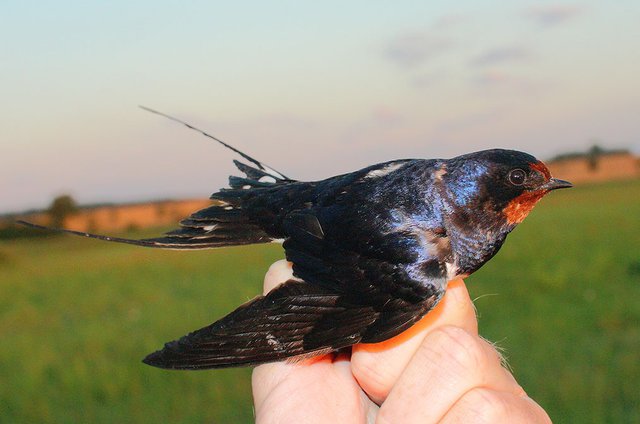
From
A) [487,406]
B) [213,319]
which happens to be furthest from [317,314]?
[213,319]

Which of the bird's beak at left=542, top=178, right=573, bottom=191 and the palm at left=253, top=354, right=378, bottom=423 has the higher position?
the bird's beak at left=542, top=178, right=573, bottom=191

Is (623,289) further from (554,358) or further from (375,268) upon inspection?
(375,268)

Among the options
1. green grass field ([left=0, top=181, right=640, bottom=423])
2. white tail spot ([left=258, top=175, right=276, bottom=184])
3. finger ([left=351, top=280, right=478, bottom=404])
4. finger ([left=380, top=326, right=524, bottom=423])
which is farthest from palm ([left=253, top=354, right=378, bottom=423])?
green grass field ([left=0, top=181, right=640, bottom=423])

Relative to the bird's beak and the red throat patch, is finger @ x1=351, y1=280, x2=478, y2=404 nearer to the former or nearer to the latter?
the red throat patch

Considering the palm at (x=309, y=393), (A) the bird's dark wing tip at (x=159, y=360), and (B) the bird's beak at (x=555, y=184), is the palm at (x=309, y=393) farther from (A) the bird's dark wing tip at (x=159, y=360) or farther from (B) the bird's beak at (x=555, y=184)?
(B) the bird's beak at (x=555, y=184)

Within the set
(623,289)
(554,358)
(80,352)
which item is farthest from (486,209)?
(623,289)

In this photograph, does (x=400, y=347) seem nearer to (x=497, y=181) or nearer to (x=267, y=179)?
(x=497, y=181)

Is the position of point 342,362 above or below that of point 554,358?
above
